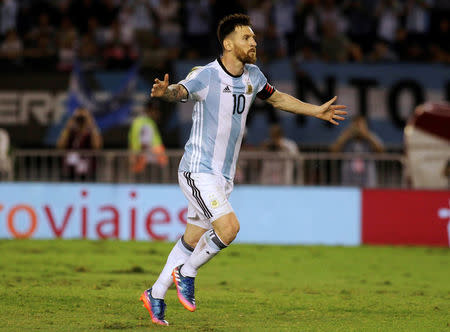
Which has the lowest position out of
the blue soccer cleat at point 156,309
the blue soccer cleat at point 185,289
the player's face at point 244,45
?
the blue soccer cleat at point 156,309

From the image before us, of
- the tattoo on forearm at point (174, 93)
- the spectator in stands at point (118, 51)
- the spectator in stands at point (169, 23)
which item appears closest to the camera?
the tattoo on forearm at point (174, 93)

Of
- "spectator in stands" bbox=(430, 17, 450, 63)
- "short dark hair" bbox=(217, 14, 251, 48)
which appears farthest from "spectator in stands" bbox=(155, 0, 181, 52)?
"short dark hair" bbox=(217, 14, 251, 48)

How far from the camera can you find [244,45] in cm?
766

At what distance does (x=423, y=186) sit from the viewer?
15.8 m

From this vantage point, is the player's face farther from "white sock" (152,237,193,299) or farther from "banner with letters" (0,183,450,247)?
"banner with letters" (0,183,450,247)

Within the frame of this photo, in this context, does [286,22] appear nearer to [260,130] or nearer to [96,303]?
[260,130]

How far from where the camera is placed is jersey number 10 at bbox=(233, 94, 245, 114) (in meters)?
7.65

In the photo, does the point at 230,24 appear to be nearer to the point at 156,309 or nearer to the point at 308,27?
the point at 156,309

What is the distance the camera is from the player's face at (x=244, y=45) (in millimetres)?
7659

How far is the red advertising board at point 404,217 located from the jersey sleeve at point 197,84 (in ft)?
28.5

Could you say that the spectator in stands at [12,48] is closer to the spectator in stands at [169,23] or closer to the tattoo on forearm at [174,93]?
the spectator in stands at [169,23]

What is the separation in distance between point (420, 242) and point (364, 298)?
21.0ft

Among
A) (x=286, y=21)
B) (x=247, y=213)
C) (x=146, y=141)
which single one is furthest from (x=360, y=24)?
(x=247, y=213)

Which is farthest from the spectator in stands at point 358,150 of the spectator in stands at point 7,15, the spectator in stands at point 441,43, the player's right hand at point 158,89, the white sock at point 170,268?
the player's right hand at point 158,89
